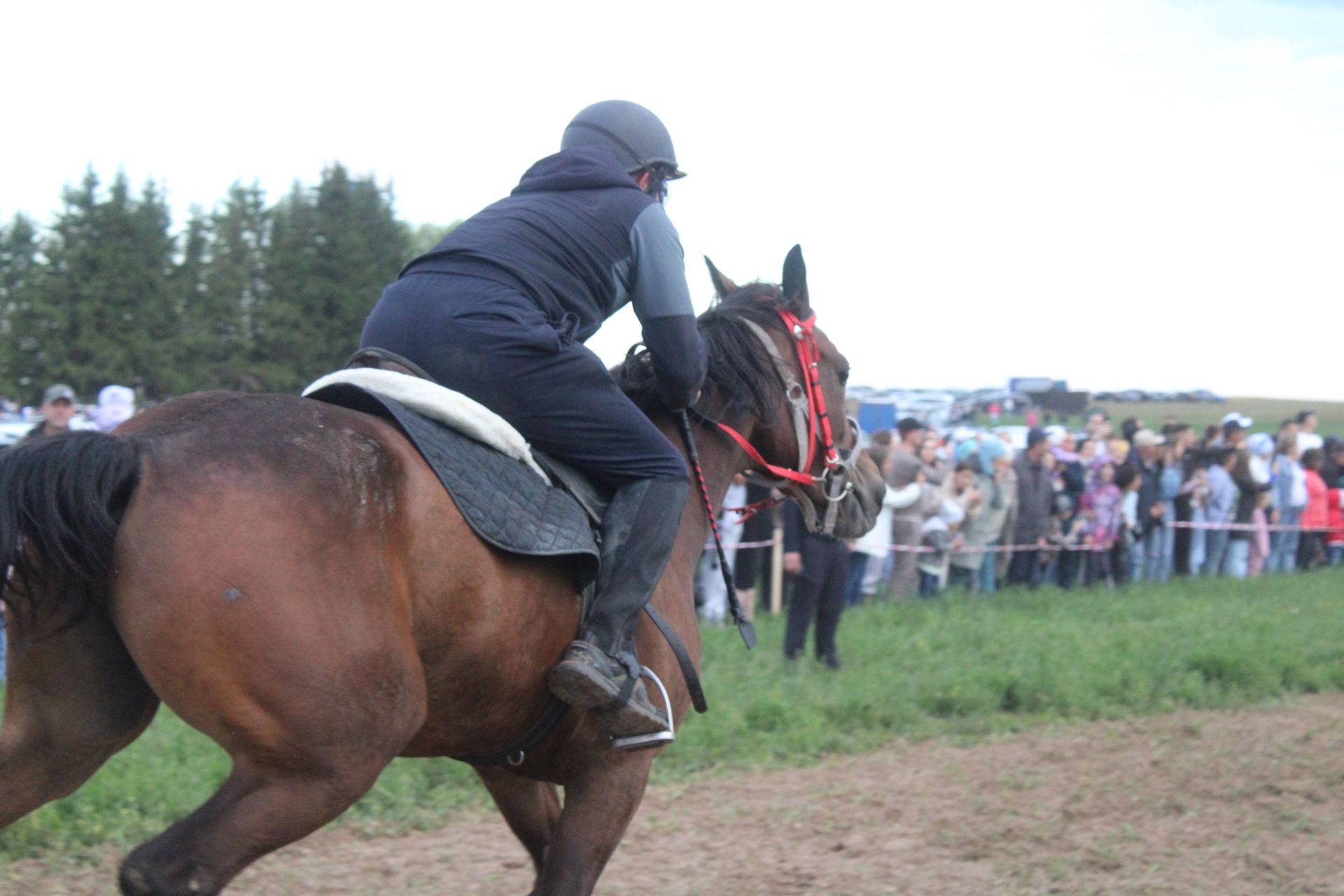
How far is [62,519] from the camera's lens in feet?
8.34

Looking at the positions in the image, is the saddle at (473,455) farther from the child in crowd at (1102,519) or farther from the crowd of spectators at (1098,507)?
the child in crowd at (1102,519)

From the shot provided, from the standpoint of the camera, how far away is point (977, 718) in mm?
7918

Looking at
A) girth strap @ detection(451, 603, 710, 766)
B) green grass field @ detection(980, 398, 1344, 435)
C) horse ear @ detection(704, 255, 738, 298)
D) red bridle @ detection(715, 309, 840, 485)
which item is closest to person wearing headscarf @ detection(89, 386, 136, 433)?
horse ear @ detection(704, 255, 738, 298)

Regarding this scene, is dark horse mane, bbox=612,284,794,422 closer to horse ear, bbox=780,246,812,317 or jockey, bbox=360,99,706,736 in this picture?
horse ear, bbox=780,246,812,317

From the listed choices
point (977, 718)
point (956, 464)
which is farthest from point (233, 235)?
point (977, 718)

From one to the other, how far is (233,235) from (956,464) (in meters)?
43.3

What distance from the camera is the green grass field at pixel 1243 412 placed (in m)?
25.6

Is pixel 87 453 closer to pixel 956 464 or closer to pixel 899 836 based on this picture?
pixel 899 836

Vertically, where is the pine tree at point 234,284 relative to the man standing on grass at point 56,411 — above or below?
above

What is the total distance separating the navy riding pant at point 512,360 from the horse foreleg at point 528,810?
3.82 ft

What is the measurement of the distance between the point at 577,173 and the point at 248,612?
1.67m

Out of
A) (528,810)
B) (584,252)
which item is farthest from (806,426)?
(528,810)

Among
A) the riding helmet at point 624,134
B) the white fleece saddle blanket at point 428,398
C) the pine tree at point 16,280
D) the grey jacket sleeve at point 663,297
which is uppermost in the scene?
the pine tree at point 16,280

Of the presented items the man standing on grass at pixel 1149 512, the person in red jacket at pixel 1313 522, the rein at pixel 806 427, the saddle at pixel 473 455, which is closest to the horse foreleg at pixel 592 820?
the saddle at pixel 473 455
